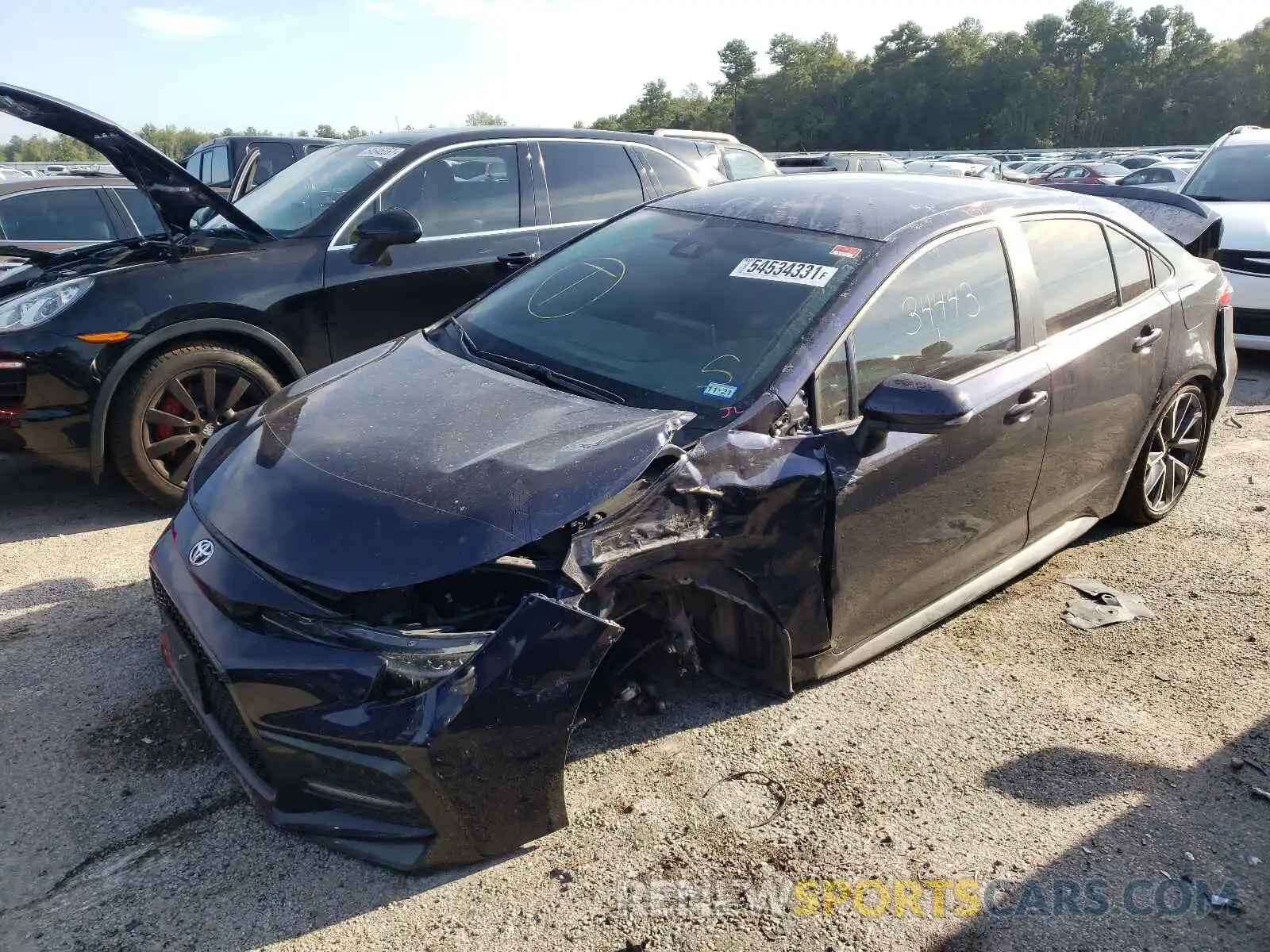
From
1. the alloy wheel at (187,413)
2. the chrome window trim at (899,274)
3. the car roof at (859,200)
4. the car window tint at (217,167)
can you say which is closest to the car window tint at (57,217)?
the car window tint at (217,167)

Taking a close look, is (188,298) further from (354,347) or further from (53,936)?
(53,936)

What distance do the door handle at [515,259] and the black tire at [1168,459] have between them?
3244 mm

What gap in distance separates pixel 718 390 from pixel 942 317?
2.99 ft

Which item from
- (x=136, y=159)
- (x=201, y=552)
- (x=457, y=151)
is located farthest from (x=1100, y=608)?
(x=136, y=159)

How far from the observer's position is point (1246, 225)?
25.1 ft

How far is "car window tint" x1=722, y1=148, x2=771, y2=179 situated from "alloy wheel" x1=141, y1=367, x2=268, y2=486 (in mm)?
5717

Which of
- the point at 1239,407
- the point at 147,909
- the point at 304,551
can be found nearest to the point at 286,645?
the point at 304,551

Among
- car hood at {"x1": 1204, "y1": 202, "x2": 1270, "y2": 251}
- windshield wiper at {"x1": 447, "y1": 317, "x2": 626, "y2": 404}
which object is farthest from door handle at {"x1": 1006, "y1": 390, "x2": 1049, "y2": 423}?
car hood at {"x1": 1204, "y1": 202, "x2": 1270, "y2": 251}

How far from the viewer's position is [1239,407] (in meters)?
6.72

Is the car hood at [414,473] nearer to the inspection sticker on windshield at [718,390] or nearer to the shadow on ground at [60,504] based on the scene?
the inspection sticker on windshield at [718,390]

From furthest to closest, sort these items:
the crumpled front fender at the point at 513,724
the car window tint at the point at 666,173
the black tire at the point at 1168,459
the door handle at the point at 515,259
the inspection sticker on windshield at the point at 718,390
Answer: the car window tint at the point at 666,173, the door handle at the point at 515,259, the black tire at the point at 1168,459, the inspection sticker on windshield at the point at 718,390, the crumpled front fender at the point at 513,724

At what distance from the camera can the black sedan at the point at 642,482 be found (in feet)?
7.34

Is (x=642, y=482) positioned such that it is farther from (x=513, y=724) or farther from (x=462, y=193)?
(x=462, y=193)

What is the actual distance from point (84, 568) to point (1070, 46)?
8717 cm
